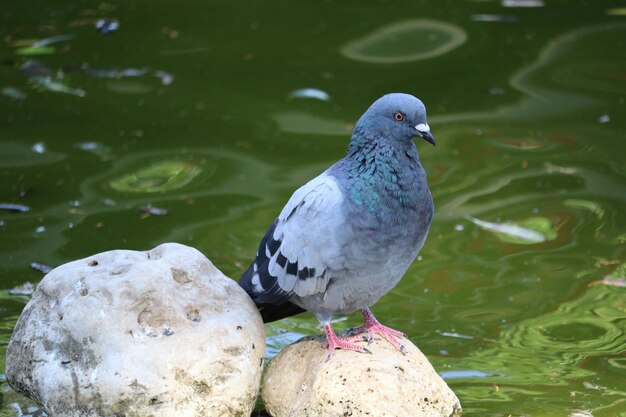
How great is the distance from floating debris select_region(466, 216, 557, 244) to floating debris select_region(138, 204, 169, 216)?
2.31 meters

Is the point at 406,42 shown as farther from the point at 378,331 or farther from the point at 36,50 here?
the point at 378,331

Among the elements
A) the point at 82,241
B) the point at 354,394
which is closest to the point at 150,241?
the point at 82,241

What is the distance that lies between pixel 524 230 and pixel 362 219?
308cm

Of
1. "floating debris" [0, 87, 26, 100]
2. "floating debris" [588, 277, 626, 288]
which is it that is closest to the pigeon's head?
"floating debris" [588, 277, 626, 288]

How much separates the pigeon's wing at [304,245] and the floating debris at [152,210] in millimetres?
2640

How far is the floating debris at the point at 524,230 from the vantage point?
747cm

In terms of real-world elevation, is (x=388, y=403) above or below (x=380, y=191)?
below

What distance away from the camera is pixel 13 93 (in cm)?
927

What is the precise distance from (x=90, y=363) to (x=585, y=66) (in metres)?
6.31

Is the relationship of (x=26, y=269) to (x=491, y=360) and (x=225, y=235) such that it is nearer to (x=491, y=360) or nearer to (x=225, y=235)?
(x=225, y=235)

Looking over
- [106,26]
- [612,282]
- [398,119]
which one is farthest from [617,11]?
[398,119]

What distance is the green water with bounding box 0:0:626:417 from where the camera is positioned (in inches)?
256

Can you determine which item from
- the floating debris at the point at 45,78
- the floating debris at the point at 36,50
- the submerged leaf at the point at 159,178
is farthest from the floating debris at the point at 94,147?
the floating debris at the point at 36,50

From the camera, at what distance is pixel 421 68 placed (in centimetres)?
959
